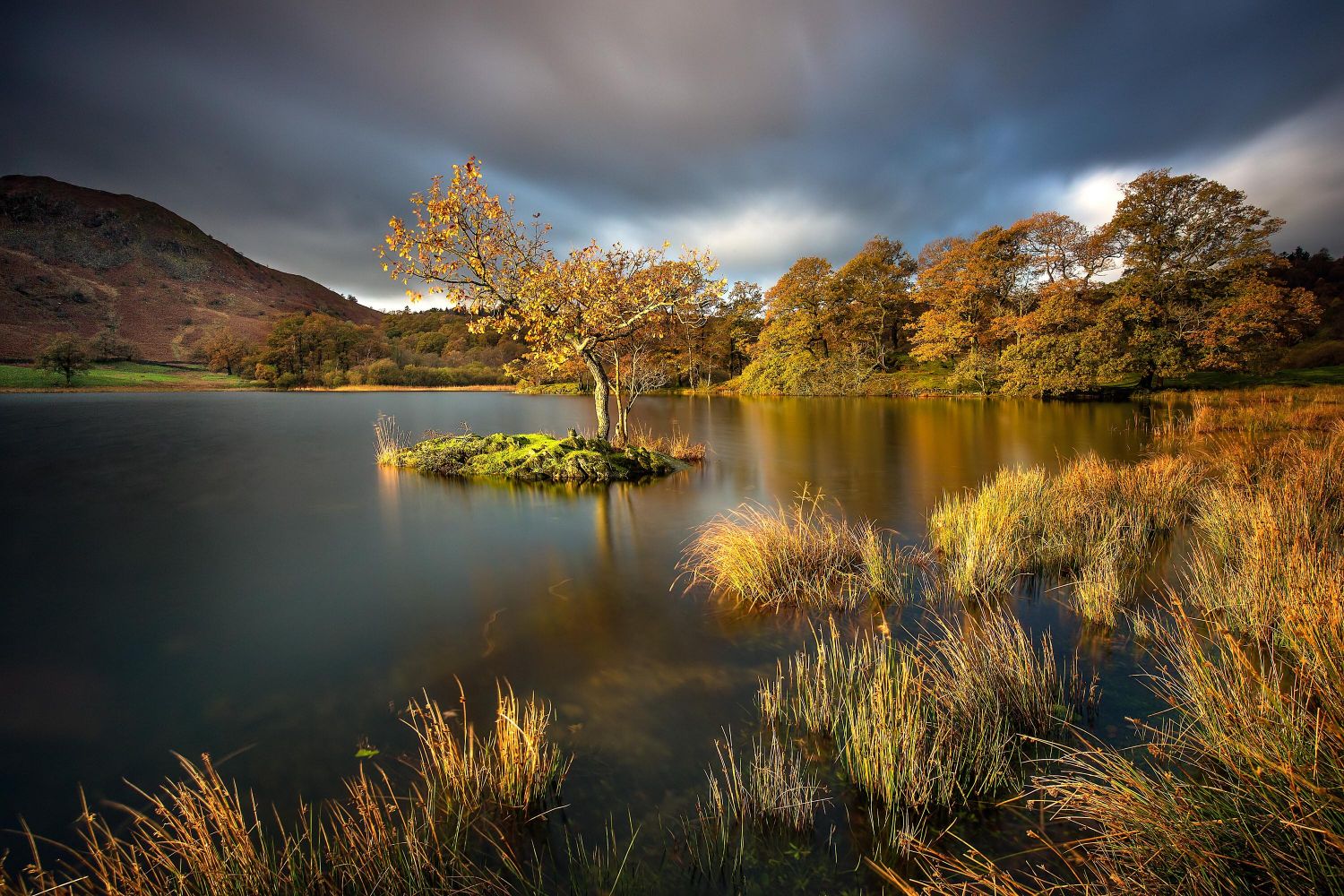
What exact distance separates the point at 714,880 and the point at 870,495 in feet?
37.7

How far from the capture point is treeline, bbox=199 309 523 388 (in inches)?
3081

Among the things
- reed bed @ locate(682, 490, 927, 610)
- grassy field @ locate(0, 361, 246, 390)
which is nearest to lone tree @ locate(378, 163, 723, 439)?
reed bed @ locate(682, 490, 927, 610)

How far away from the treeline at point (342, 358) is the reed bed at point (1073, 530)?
7300cm

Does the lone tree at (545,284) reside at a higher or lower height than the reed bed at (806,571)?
higher

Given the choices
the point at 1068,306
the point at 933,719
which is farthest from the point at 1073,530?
the point at 1068,306

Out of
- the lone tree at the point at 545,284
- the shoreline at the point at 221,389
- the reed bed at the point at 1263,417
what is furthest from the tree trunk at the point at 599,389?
the shoreline at the point at 221,389

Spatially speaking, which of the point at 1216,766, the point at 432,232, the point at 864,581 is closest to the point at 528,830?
the point at 1216,766

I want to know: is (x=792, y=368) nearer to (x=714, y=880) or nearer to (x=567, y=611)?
(x=567, y=611)

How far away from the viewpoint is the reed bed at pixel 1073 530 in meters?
6.68

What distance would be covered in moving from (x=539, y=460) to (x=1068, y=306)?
42.2 m

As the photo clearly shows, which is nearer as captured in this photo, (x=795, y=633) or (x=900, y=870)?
(x=900, y=870)

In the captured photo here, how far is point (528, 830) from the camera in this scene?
3355mm

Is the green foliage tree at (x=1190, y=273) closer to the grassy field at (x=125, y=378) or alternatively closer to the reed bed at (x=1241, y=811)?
the reed bed at (x=1241, y=811)

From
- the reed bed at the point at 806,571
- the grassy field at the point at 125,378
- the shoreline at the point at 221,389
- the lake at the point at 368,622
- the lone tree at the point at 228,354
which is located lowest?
the lake at the point at 368,622
